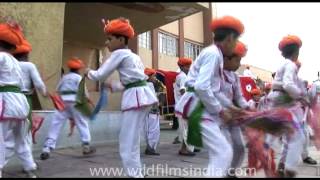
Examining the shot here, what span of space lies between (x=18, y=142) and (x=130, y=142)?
5.46 ft

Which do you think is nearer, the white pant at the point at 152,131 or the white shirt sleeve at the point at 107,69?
the white shirt sleeve at the point at 107,69

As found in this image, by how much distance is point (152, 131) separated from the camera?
29.3 feet

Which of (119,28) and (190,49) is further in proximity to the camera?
(190,49)

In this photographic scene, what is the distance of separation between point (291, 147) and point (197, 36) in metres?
25.1

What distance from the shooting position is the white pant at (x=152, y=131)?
28.9 feet

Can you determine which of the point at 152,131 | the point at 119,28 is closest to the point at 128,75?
the point at 119,28

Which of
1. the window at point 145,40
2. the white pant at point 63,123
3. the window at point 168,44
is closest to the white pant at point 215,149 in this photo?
the white pant at point 63,123

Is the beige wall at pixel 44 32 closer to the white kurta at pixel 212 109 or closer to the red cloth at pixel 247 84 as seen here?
the white kurta at pixel 212 109

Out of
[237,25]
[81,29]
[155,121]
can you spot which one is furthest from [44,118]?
[81,29]

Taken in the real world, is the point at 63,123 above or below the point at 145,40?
below

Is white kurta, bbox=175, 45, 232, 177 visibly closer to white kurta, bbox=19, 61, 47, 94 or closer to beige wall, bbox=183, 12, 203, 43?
white kurta, bbox=19, 61, 47, 94

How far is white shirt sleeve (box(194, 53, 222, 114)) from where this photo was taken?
4488 millimetres

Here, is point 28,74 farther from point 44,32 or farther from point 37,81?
point 44,32

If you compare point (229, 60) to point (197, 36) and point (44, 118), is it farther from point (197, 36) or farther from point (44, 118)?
point (197, 36)
